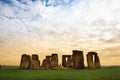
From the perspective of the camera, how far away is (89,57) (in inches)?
2504

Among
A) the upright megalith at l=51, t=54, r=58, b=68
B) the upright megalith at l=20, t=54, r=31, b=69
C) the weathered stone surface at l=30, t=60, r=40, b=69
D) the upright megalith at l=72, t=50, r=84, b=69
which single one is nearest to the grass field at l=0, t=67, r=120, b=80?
the upright megalith at l=72, t=50, r=84, b=69

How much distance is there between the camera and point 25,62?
6638 cm

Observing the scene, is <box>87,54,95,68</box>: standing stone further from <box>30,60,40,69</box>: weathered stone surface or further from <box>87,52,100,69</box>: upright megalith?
<box>30,60,40,69</box>: weathered stone surface

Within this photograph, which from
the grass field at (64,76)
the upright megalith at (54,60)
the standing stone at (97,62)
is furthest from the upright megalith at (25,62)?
the grass field at (64,76)

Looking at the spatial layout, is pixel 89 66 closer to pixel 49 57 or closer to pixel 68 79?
pixel 49 57

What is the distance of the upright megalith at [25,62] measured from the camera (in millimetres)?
65625

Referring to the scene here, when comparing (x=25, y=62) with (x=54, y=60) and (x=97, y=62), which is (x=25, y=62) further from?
(x=97, y=62)

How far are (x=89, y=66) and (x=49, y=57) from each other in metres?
14.0

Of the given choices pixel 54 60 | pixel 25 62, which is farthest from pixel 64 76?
pixel 25 62

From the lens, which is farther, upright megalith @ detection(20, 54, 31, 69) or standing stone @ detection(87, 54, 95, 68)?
upright megalith @ detection(20, 54, 31, 69)

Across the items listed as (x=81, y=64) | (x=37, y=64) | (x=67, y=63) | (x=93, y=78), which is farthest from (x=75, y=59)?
(x=93, y=78)

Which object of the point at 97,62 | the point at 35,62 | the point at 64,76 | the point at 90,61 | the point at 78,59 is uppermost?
the point at 78,59

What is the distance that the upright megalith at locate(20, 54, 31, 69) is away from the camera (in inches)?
2584

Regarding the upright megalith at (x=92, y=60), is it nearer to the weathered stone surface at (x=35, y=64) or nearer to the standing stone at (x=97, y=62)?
the standing stone at (x=97, y=62)
